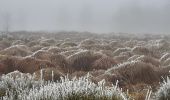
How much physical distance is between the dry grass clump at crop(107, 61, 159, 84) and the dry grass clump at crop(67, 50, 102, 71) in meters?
2.78

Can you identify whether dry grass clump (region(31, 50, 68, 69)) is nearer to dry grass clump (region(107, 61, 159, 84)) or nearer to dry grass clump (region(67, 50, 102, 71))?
dry grass clump (region(67, 50, 102, 71))

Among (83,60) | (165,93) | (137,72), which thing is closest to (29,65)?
(83,60)

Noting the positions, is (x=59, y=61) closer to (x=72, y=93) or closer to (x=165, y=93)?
(x=165, y=93)

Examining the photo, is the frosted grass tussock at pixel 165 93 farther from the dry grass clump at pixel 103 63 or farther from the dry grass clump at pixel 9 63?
the dry grass clump at pixel 103 63

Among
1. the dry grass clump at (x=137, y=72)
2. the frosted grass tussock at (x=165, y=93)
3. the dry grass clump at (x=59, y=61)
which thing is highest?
the frosted grass tussock at (x=165, y=93)

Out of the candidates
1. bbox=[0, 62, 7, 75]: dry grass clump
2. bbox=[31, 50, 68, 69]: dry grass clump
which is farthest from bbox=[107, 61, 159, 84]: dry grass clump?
bbox=[0, 62, 7, 75]: dry grass clump

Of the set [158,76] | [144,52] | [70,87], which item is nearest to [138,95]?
[70,87]

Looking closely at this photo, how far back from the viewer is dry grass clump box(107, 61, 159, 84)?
13.4 metres

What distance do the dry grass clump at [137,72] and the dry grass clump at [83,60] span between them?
9.14 ft

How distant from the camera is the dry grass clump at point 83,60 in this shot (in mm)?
16812

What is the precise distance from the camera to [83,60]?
17422mm

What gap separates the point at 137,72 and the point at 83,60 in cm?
402

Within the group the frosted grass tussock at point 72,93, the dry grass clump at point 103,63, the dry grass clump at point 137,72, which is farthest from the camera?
the dry grass clump at point 103,63

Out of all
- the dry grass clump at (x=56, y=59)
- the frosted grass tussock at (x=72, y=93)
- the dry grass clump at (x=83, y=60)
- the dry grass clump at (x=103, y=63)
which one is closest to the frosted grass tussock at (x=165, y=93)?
the frosted grass tussock at (x=72, y=93)
